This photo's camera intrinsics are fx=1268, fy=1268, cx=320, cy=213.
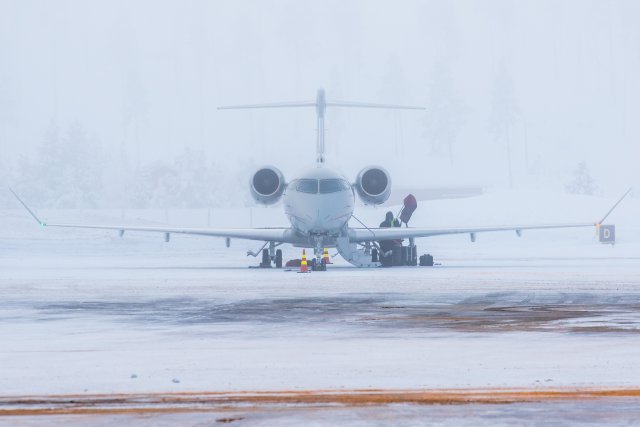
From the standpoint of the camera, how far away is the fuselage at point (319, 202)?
40875mm

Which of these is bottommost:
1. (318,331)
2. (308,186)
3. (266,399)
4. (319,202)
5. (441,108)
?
(266,399)

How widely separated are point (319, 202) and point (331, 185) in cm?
86

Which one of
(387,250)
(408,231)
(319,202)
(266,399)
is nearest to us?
(266,399)

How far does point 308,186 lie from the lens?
41.2 m

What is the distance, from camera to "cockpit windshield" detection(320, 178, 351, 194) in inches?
1617

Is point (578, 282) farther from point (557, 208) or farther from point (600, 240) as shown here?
point (557, 208)

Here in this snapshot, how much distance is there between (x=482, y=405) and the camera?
9.06 meters

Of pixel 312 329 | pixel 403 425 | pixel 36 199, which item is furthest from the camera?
pixel 36 199

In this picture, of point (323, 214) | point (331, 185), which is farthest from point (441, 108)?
point (323, 214)

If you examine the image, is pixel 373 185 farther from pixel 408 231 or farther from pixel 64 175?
pixel 64 175

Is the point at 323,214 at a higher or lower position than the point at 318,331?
higher

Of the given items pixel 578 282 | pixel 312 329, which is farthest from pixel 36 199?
pixel 312 329

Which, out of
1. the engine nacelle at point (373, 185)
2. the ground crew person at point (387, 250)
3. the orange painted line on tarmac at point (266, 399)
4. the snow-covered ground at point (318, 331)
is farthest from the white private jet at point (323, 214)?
the orange painted line on tarmac at point (266, 399)

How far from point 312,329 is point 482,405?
6.81 metres
